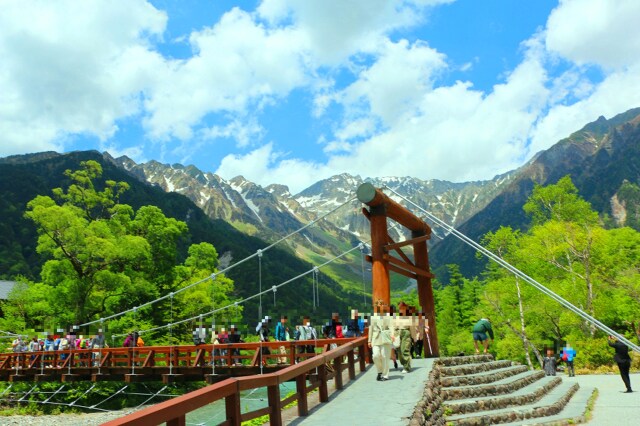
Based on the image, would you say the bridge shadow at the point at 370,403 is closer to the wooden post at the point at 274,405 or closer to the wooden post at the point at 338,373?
the wooden post at the point at 338,373

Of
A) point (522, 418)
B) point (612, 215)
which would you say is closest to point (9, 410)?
point (522, 418)

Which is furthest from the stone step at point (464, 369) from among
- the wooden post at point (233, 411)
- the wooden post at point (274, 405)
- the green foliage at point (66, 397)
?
the green foliage at point (66, 397)

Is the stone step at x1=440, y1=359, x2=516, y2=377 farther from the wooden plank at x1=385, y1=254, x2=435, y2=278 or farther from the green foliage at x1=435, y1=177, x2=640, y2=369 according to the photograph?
the green foliage at x1=435, y1=177, x2=640, y2=369

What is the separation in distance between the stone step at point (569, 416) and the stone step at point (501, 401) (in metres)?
0.52

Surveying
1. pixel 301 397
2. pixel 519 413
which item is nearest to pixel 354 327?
pixel 519 413

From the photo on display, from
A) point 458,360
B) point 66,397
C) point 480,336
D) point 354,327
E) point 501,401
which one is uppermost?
point 354,327

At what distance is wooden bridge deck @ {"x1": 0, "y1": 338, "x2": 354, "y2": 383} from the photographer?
47.5ft

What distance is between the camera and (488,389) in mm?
9789

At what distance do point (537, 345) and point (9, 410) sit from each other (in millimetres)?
27929

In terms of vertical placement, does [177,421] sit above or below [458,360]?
above

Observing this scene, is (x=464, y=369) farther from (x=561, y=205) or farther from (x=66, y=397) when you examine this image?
(x=561, y=205)

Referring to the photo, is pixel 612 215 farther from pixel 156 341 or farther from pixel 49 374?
pixel 49 374

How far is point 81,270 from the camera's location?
2555 cm

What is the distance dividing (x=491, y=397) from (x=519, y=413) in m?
0.66
